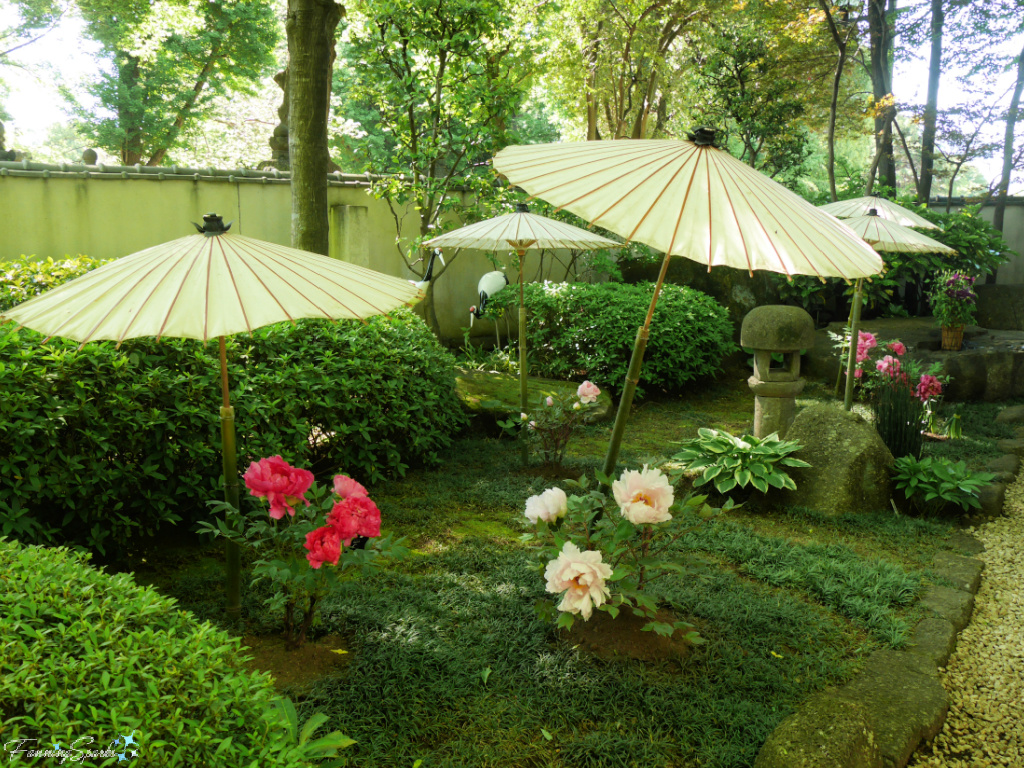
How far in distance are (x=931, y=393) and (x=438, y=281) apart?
5.75m

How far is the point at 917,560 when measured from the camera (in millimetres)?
3779

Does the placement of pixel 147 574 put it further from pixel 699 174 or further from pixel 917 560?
pixel 917 560

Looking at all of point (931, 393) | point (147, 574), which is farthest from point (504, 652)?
point (931, 393)

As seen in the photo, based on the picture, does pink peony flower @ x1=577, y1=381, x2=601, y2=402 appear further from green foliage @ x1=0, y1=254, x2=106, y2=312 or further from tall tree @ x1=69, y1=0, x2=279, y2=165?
tall tree @ x1=69, y1=0, x2=279, y2=165

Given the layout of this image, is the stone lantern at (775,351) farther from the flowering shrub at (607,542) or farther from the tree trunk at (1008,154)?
the tree trunk at (1008,154)

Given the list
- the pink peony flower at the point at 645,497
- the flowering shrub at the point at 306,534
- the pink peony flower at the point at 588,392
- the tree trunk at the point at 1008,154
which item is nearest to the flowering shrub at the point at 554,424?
the pink peony flower at the point at 588,392

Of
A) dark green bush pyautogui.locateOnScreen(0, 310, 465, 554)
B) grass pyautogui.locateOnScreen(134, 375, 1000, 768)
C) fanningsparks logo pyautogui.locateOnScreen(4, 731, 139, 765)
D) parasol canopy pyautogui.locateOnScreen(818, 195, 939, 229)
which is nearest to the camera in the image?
fanningsparks logo pyautogui.locateOnScreen(4, 731, 139, 765)

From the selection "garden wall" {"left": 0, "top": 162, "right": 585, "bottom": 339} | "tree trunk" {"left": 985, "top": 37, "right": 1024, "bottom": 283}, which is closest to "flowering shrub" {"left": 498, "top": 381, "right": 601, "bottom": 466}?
"garden wall" {"left": 0, "top": 162, "right": 585, "bottom": 339}

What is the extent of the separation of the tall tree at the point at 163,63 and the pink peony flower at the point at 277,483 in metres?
15.7

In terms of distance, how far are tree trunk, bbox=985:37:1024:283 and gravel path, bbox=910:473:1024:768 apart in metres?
9.82

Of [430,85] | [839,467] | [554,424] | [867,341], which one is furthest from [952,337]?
[430,85]

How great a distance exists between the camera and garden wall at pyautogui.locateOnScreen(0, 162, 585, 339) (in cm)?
642

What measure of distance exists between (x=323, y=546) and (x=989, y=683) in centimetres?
264

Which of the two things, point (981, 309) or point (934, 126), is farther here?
point (934, 126)
